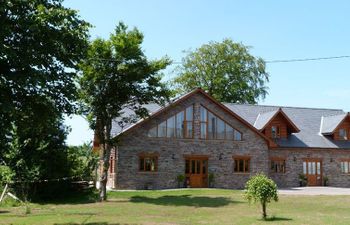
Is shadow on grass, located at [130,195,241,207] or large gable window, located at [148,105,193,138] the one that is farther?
large gable window, located at [148,105,193,138]

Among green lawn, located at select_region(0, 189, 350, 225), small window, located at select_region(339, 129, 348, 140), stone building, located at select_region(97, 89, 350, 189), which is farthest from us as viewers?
small window, located at select_region(339, 129, 348, 140)

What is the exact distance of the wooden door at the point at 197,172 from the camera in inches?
1443

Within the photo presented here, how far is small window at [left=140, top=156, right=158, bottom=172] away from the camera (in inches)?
1389

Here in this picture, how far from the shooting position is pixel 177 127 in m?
36.4

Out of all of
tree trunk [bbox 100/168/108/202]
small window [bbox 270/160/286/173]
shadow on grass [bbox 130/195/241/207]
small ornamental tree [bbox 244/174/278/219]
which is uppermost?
small window [bbox 270/160/286/173]

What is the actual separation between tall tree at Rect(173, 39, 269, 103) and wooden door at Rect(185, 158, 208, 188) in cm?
2690

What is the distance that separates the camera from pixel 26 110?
56.0 ft

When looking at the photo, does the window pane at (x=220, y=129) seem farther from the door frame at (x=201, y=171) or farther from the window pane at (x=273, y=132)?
the window pane at (x=273, y=132)

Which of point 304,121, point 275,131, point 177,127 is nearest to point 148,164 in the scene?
point 177,127

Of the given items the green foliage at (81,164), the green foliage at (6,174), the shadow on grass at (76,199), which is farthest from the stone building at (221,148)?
the green foliage at (6,174)

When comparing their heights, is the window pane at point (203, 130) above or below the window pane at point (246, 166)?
above

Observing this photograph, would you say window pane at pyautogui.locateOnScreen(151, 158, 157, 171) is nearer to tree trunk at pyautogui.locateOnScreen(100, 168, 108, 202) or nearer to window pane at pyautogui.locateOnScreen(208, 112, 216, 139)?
window pane at pyautogui.locateOnScreen(208, 112, 216, 139)

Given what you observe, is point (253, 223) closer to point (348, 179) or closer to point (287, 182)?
point (287, 182)

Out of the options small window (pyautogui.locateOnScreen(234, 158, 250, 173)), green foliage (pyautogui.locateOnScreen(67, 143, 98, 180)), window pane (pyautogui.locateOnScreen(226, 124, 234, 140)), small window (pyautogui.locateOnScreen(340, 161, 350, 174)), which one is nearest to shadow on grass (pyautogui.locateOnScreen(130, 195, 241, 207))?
green foliage (pyautogui.locateOnScreen(67, 143, 98, 180))
